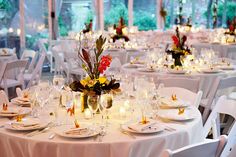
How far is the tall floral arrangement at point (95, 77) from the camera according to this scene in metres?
3.02

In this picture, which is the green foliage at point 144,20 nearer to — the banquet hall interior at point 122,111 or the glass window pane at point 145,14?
the glass window pane at point 145,14

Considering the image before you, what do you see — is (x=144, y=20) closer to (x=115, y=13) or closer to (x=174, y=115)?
(x=115, y=13)

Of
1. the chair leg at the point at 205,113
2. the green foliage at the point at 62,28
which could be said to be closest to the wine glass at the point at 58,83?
the chair leg at the point at 205,113

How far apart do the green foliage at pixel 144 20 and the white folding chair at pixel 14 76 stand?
755 centimetres

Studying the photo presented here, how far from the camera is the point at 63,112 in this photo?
3158mm

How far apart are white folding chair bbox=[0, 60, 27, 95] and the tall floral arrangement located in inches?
117

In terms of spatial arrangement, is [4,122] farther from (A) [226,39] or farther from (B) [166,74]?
(A) [226,39]

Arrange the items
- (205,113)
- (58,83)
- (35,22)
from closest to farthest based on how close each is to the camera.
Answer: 1. (58,83)
2. (205,113)
3. (35,22)

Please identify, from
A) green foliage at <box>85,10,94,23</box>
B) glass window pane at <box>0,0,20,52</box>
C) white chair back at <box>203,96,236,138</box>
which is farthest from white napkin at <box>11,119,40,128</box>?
green foliage at <box>85,10,94,23</box>

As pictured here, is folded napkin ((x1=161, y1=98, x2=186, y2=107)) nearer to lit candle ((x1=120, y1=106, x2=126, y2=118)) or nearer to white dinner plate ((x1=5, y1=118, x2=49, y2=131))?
lit candle ((x1=120, y1=106, x2=126, y2=118))

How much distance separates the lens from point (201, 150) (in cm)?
233

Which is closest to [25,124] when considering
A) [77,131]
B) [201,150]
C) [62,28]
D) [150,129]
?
[77,131]

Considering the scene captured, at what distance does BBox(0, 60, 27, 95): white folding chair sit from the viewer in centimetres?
589

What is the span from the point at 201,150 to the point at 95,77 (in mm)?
1080
